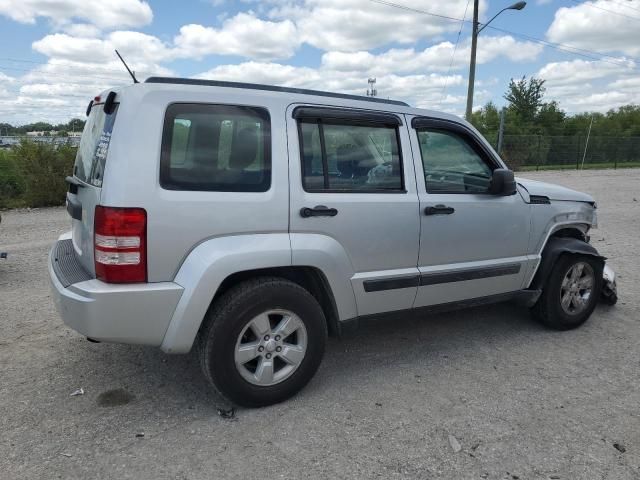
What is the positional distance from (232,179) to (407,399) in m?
1.76

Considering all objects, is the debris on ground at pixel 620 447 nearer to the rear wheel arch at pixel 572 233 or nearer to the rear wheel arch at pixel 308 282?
the rear wheel arch at pixel 308 282

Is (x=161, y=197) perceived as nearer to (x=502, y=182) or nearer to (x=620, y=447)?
(x=502, y=182)

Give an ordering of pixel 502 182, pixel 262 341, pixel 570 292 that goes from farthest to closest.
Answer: pixel 570 292 < pixel 502 182 < pixel 262 341

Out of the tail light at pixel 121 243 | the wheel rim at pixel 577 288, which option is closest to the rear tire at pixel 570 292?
the wheel rim at pixel 577 288

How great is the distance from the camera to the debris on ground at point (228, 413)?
3131 millimetres

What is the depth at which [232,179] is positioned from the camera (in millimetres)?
3014

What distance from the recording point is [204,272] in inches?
112

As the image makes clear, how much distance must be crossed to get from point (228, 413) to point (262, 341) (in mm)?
483

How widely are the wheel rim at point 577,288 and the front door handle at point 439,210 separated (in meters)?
1.49

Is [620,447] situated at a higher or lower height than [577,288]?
lower

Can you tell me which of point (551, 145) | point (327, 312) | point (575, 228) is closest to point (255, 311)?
point (327, 312)

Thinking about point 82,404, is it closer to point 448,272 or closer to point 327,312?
A: point 327,312

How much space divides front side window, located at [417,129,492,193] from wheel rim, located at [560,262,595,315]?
1.25 m

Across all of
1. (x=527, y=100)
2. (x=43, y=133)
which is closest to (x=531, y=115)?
(x=527, y=100)
